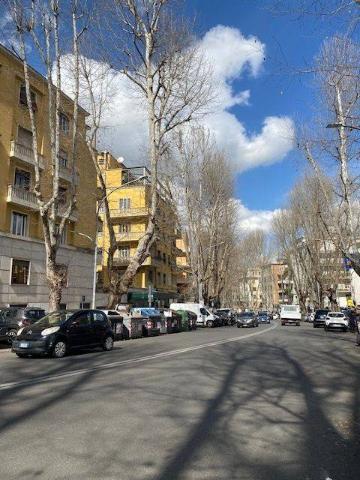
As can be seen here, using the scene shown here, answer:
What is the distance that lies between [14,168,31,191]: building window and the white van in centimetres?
1591

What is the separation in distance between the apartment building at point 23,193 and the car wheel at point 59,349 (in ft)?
48.3

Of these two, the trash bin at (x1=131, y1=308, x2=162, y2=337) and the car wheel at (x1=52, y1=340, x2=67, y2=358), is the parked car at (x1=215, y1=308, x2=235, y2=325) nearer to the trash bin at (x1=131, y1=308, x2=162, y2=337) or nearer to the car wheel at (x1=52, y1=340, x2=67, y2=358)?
the trash bin at (x1=131, y1=308, x2=162, y2=337)

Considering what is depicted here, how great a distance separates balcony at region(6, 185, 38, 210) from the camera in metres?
28.7

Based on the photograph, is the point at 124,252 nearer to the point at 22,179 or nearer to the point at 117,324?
the point at 22,179

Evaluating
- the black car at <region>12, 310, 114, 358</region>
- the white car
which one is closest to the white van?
the white car

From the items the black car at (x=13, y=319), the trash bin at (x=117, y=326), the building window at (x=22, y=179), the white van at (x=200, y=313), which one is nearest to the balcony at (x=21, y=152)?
the building window at (x=22, y=179)

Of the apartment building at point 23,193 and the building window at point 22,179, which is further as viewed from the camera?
the building window at point 22,179

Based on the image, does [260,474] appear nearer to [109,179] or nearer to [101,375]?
[101,375]

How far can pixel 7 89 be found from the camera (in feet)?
94.9

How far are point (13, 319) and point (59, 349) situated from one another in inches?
255

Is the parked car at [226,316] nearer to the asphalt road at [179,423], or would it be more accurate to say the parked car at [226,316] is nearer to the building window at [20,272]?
the building window at [20,272]

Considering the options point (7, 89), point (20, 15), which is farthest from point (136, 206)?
point (20, 15)

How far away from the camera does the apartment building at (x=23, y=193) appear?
28.3m

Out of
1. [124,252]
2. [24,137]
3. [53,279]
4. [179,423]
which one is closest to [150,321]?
→ [53,279]
